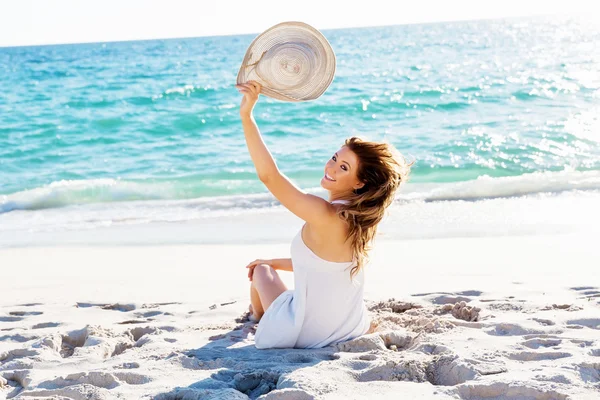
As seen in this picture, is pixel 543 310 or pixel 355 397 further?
pixel 543 310

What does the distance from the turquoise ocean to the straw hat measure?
16.1 feet

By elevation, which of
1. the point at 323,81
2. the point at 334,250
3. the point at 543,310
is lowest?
the point at 543,310

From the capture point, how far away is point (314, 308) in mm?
3746

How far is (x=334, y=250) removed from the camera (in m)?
3.65

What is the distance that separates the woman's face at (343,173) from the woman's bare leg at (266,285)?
2.49 feet

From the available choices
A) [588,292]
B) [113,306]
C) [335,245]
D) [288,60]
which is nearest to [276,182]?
[335,245]

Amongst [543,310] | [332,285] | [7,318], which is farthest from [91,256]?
[543,310]

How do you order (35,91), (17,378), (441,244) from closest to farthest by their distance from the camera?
1. (17,378)
2. (441,244)
3. (35,91)

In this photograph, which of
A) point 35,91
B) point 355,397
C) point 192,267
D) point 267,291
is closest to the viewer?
point 355,397

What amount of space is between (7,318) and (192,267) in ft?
5.83

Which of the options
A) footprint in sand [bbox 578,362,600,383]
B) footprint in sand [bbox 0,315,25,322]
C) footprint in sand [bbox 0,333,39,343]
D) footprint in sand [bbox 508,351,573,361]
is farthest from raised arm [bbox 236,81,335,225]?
footprint in sand [bbox 0,315,25,322]

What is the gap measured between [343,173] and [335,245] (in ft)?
1.23

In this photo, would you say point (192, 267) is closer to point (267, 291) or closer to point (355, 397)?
point (267, 291)

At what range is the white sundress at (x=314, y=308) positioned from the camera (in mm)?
3682
